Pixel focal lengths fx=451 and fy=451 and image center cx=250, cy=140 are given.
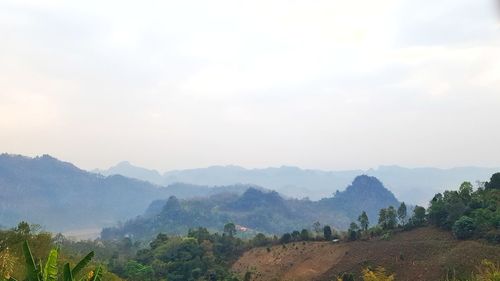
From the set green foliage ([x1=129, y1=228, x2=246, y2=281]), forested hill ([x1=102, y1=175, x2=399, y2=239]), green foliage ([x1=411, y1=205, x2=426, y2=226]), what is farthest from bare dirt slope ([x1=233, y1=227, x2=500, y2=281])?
forested hill ([x1=102, y1=175, x2=399, y2=239])

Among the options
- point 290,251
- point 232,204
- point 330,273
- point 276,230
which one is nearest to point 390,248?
point 330,273

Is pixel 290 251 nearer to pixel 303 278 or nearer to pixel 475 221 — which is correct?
pixel 303 278

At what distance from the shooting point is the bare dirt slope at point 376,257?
40094mm

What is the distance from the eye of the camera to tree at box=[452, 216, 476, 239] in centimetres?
4406

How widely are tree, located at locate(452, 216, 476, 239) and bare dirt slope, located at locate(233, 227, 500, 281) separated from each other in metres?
0.89

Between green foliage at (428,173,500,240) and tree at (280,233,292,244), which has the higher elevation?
green foliage at (428,173,500,240)

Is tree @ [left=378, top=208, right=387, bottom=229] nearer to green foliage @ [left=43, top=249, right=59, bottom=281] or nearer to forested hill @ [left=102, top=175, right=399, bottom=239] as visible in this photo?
green foliage @ [left=43, top=249, right=59, bottom=281]

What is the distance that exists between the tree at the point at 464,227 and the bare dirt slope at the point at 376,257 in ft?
2.90

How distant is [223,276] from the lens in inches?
2021

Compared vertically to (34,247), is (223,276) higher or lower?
lower

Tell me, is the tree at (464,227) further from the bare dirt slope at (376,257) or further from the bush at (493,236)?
the bush at (493,236)

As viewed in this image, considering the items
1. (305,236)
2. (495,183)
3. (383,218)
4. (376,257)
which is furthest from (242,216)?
(376,257)

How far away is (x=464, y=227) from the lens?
145 ft

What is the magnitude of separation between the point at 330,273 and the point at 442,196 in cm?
1723
